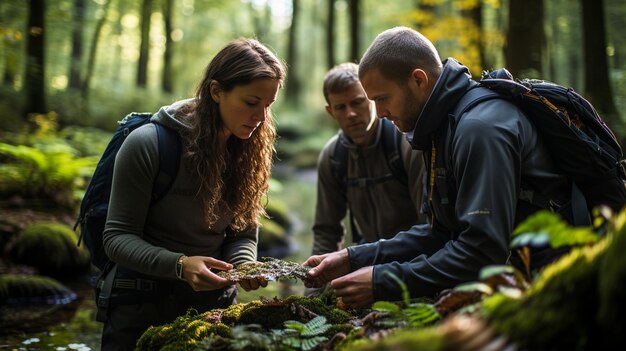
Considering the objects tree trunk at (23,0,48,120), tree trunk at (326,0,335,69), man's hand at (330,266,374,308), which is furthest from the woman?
tree trunk at (326,0,335,69)

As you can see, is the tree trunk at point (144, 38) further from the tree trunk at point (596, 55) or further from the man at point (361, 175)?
the man at point (361, 175)

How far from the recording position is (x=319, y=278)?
11.4 ft

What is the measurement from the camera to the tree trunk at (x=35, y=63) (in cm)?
1391

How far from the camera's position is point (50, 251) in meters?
9.26

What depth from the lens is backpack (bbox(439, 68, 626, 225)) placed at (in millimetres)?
3022

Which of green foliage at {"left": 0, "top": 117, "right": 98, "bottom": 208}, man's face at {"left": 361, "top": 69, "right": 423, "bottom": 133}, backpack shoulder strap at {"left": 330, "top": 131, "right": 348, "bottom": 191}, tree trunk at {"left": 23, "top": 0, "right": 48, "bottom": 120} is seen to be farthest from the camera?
tree trunk at {"left": 23, "top": 0, "right": 48, "bottom": 120}

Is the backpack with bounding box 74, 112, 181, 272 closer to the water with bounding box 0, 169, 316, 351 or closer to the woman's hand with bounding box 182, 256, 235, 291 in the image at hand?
the woman's hand with bounding box 182, 256, 235, 291

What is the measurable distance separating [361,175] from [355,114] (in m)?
0.61

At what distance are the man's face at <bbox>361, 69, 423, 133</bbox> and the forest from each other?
1.08 m

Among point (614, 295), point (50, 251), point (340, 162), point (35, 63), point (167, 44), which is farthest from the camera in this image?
point (167, 44)

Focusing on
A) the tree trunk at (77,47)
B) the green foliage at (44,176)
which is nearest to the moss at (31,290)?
the green foliage at (44,176)

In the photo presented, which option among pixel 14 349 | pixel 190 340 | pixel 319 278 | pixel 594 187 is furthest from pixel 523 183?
pixel 14 349

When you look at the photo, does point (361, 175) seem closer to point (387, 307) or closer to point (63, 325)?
point (387, 307)

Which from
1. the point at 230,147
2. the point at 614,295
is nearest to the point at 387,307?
the point at 614,295
